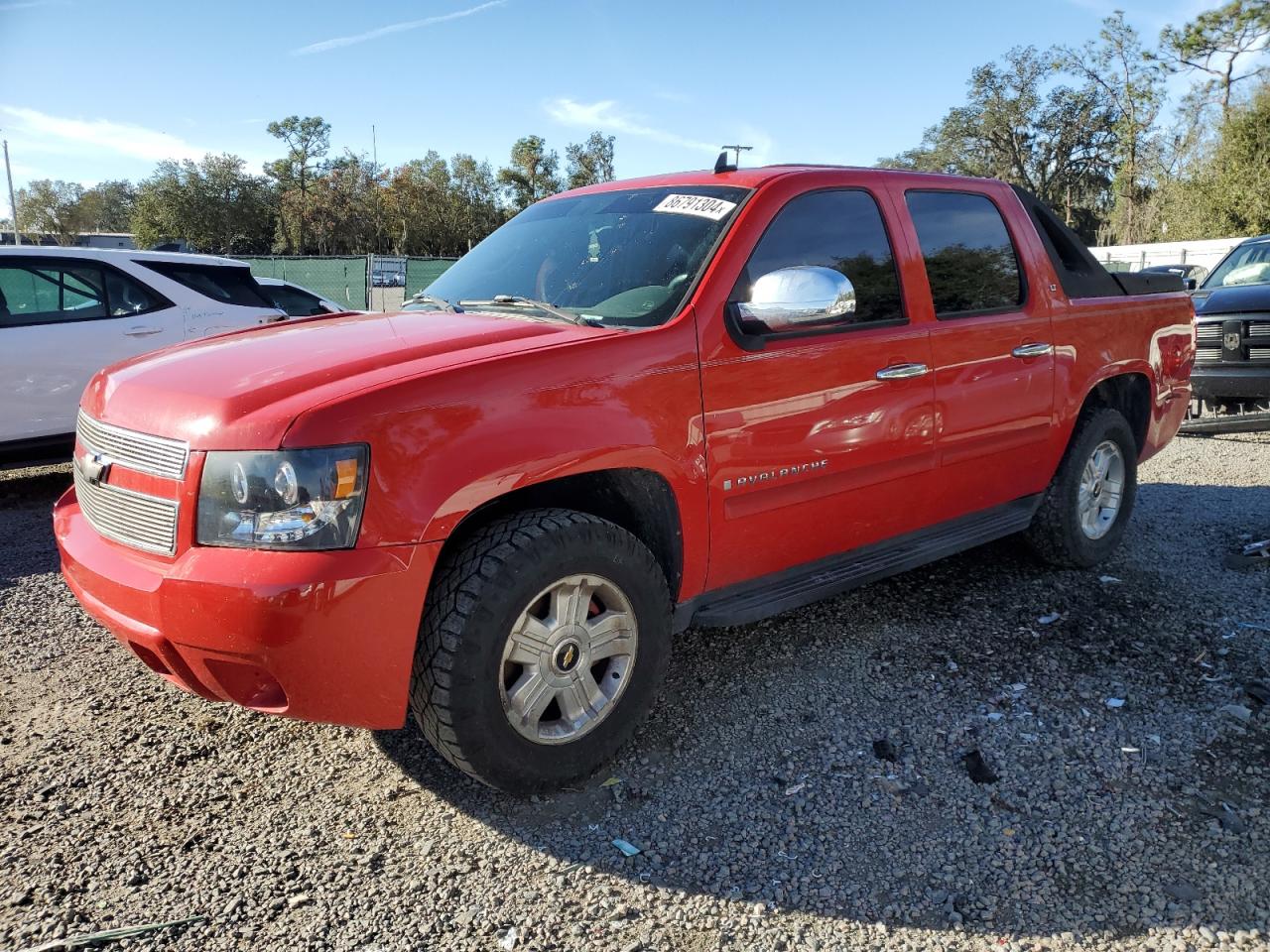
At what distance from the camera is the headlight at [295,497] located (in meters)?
2.37

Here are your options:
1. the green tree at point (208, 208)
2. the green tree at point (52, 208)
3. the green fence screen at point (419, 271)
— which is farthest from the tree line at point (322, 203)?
the green fence screen at point (419, 271)

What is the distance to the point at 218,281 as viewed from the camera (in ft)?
25.1

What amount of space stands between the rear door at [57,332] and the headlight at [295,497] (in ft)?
17.0

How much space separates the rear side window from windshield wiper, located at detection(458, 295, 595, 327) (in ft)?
15.7

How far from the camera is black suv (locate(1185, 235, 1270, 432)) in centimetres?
824

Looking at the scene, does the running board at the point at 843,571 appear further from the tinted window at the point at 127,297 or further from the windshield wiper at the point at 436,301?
the tinted window at the point at 127,297

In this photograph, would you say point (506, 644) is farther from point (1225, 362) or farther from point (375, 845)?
point (1225, 362)

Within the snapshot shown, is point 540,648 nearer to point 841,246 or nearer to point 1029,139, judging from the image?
point 841,246

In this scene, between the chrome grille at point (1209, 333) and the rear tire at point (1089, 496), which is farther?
the chrome grille at point (1209, 333)

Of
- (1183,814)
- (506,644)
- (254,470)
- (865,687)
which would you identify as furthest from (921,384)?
(254,470)

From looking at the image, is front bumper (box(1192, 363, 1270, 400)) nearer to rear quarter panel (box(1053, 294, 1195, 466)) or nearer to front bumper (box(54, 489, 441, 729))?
rear quarter panel (box(1053, 294, 1195, 466))

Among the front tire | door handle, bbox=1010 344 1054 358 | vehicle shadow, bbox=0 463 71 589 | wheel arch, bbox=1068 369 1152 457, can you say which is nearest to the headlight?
the front tire

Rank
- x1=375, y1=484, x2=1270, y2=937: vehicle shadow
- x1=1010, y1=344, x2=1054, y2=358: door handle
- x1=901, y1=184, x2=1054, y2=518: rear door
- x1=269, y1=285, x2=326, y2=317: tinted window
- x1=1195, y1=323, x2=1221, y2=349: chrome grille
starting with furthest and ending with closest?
1. x1=269, y1=285, x2=326, y2=317: tinted window
2. x1=1195, y1=323, x2=1221, y2=349: chrome grille
3. x1=1010, y1=344, x2=1054, y2=358: door handle
4. x1=901, y1=184, x2=1054, y2=518: rear door
5. x1=375, y1=484, x2=1270, y2=937: vehicle shadow

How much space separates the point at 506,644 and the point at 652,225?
1.71 m
